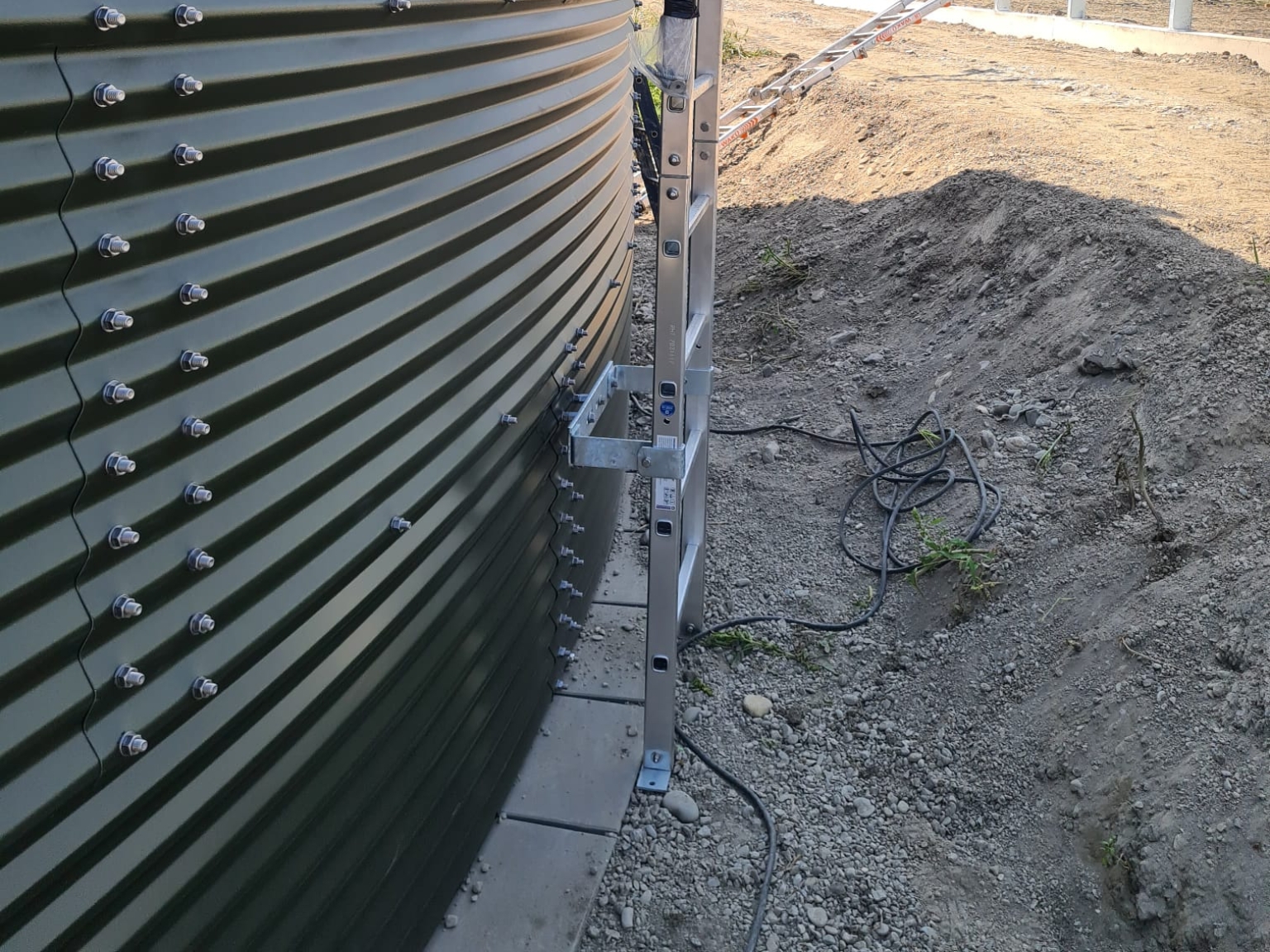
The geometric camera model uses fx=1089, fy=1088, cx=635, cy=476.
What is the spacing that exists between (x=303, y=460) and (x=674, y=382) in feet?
5.08

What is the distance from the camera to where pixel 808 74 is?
11.6 metres

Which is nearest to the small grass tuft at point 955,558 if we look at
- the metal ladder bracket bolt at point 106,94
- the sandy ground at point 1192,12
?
the metal ladder bracket bolt at point 106,94

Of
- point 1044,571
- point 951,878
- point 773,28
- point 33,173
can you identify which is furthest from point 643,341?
point 773,28

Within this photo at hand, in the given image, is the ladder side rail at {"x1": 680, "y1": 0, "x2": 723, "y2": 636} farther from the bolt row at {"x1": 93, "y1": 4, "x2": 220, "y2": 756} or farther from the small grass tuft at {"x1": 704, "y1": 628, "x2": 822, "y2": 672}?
the bolt row at {"x1": 93, "y1": 4, "x2": 220, "y2": 756}

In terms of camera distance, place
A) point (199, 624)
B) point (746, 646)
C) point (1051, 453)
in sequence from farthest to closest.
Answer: point (1051, 453) < point (746, 646) < point (199, 624)

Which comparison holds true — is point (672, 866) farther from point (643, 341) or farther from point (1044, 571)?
point (643, 341)

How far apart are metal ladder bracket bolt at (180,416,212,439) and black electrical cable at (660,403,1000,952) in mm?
2634

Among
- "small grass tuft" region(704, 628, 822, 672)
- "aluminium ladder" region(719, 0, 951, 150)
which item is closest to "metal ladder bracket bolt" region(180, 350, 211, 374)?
"small grass tuft" region(704, 628, 822, 672)

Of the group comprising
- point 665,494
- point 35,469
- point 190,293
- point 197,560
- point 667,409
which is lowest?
point 665,494

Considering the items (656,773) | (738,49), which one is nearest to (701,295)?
(656,773)

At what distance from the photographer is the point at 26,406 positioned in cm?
134

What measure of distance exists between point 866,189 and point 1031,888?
23.1 feet

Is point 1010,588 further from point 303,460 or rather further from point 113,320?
point 113,320

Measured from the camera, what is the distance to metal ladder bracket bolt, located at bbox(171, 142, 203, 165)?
157 centimetres
